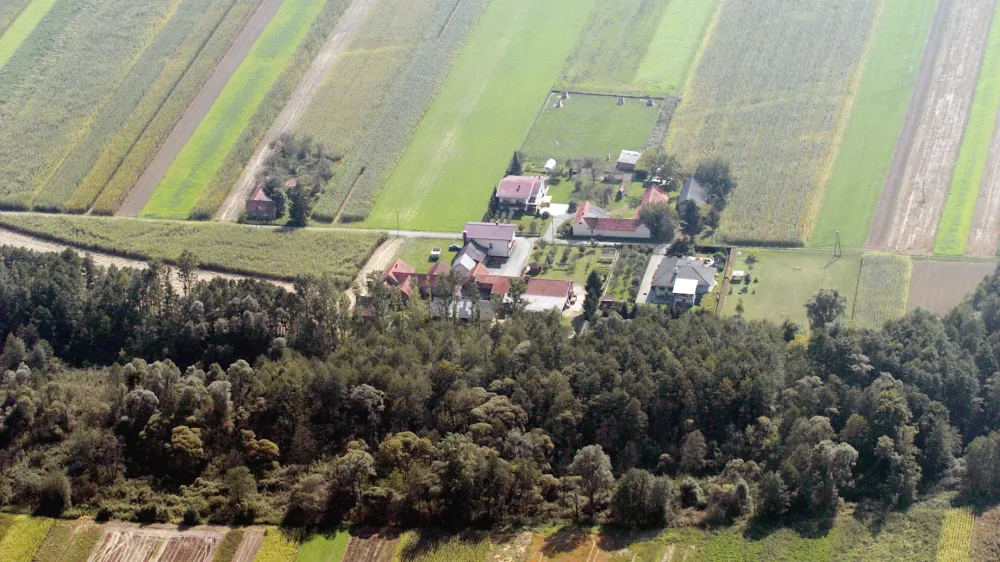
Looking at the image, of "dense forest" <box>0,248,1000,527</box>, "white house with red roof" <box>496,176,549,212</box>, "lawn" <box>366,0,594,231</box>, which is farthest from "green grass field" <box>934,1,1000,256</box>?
"lawn" <box>366,0,594,231</box>

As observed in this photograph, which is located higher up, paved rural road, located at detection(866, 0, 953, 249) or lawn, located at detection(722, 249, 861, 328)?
paved rural road, located at detection(866, 0, 953, 249)

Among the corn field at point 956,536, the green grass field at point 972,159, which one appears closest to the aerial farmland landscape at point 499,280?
the corn field at point 956,536

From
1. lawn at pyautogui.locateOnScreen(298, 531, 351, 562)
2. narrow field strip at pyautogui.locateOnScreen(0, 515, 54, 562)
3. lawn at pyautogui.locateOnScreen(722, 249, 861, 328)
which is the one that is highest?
lawn at pyautogui.locateOnScreen(722, 249, 861, 328)

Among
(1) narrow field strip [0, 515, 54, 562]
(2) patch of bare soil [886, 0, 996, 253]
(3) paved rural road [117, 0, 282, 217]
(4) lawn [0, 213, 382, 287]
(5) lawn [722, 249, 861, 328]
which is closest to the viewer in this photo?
(1) narrow field strip [0, 515, 54, 562]

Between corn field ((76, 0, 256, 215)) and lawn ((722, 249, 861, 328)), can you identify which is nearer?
lawn ((722, 249, 861, 328))

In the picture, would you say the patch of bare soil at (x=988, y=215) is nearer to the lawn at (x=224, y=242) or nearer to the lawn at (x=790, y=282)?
the lawn at (x=790, y=282)

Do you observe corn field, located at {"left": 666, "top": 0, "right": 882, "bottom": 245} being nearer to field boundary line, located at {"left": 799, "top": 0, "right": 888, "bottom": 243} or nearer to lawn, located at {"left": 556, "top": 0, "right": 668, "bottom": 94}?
field boundary line, located at {"left": 799, "top": 0, "right": 888, "bottom": 243}

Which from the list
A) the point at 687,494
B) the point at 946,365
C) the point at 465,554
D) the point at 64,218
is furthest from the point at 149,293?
the point at 946,365
